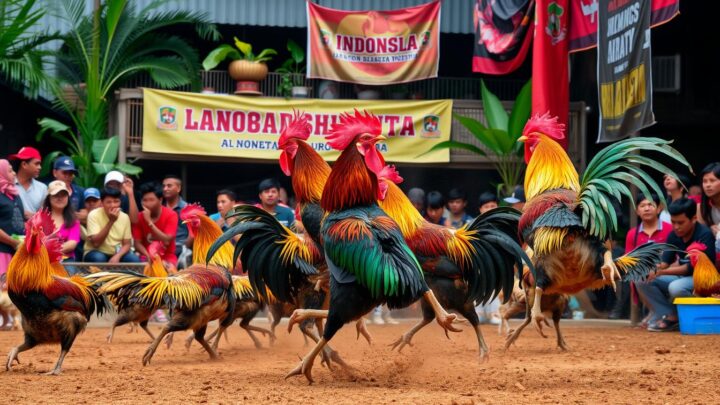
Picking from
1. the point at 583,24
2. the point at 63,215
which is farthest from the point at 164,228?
the point at 583,24

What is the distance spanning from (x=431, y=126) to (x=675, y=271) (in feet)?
19.7

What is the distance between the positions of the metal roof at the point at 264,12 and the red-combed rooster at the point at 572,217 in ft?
27.9

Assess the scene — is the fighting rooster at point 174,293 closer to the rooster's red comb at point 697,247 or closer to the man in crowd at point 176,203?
the man in crowd at point 176,203

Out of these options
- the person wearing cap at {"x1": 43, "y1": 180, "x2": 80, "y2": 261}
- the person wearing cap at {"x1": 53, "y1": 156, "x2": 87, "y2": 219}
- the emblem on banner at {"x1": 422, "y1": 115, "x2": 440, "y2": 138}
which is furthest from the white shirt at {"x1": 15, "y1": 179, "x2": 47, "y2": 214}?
the emblem on banner at {"x1": 422, "y1": 115, "x2": 440, "y2": 138}

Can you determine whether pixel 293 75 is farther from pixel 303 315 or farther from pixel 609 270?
pixel 303 315

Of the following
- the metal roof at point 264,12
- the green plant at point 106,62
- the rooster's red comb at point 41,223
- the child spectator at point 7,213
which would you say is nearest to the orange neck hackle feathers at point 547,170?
the rooster's red comb at point 41,223

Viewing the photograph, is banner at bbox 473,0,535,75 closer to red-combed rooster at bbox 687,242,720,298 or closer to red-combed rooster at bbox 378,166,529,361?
red-combed rooster at bbox 687,242,720,298

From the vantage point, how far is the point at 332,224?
6.80m

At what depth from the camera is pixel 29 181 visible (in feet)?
41.4

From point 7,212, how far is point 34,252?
403 cm

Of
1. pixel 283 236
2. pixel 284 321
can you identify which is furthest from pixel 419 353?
pixel 284 321

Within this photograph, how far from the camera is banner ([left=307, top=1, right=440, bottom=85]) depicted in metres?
16.8

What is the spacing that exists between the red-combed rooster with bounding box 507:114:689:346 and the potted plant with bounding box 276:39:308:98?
785 centimetres

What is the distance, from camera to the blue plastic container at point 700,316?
1113cm
